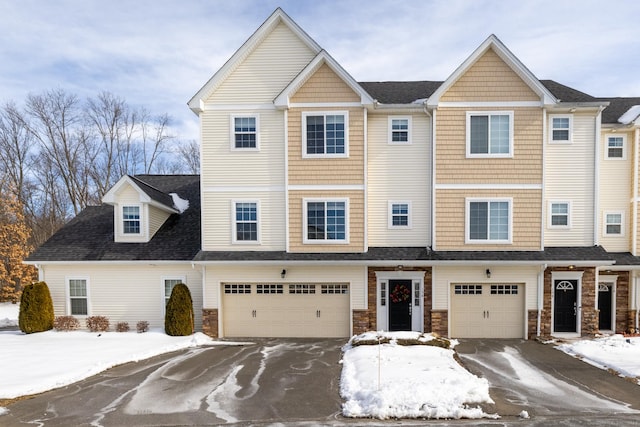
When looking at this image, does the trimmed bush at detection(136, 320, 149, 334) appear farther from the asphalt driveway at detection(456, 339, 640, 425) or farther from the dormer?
the asphalt driveway at detection(456, 339, 640, 425)

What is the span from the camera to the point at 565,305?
44.7 feet

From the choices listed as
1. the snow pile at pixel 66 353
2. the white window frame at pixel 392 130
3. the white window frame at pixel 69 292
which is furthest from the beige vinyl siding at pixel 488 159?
the white window frame at pixel 69 292

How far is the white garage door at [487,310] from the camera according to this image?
13.5 m

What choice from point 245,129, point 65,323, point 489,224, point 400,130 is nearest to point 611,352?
point 489,224

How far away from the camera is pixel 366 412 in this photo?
7.23 m

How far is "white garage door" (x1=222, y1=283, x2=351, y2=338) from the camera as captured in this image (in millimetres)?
13734

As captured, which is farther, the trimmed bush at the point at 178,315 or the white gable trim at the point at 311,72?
the trimmed bush at the point at 178,315

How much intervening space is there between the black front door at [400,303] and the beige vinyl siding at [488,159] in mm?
4144

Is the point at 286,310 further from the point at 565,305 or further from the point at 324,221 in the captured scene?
the point at 565,305

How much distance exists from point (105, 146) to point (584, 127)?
34.9 m

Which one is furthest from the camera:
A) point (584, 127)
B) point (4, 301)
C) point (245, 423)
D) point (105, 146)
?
point (105, 146)

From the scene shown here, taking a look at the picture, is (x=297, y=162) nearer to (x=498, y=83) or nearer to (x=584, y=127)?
(x=498, y=83)

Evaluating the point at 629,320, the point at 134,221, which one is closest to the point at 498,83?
the point at 629,320

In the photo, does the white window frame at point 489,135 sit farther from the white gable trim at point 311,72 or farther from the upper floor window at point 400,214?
the white gable trim at point 311,72
